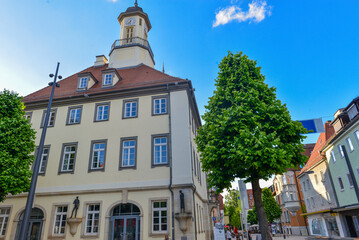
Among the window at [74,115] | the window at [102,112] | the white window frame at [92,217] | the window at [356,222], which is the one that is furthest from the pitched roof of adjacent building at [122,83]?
the window at [356,222]

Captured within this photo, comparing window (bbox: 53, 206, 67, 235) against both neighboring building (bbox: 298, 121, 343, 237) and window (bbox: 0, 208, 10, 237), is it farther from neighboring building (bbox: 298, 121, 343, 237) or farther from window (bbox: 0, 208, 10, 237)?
neighboring building (bbox: 298, 121, 343, 237)

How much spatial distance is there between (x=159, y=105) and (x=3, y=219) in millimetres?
13355

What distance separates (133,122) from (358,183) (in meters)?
20.5

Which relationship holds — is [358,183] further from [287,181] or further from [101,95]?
[287,181]

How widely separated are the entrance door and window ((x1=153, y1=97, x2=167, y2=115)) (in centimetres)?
723

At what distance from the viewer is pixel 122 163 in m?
16.1

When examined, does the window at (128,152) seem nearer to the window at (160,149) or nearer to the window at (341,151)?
the window at (160,149)

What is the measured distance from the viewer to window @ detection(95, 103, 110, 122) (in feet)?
59.4

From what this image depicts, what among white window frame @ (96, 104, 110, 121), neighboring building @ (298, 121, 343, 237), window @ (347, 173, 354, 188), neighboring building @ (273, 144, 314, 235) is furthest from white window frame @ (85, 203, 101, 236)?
neighboring building @ (273, 144, 314, 235)


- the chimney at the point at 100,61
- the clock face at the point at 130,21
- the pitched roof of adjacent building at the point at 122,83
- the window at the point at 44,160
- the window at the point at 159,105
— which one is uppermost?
the clock face at the point at 130,21

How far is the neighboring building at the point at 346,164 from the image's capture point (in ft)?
69.2

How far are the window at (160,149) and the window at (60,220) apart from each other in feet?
22.5

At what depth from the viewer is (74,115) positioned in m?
18.8

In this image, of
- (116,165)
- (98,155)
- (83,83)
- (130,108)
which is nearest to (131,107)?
(130,108)
